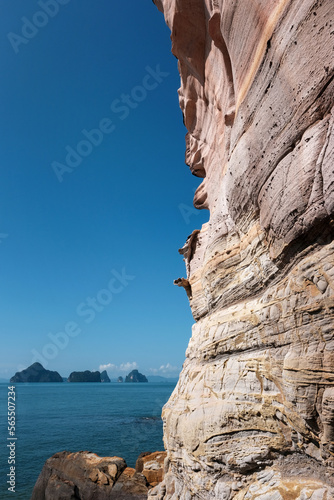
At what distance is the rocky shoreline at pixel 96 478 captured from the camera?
13.6m

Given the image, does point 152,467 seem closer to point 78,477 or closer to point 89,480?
point 89,480

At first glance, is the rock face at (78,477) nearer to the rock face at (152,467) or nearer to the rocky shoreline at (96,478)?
the rocky shoreline at (96,478)

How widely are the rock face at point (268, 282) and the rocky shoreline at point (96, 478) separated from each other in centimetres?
520

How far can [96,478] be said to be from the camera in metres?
14.5

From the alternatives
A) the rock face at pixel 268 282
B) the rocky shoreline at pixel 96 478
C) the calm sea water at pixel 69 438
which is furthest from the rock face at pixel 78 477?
the rock face at pixel 268 282

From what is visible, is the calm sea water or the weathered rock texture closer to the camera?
the weathered rock texture

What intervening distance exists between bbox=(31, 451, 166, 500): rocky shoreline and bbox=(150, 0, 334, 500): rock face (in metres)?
5.20

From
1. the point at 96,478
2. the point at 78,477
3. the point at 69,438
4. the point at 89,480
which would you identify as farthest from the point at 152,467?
the point at 69,438

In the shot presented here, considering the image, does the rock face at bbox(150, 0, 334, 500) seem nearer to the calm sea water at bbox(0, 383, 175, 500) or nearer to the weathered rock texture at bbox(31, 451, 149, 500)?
the weathered rock texture at bbox(31, 451, 149, 500)

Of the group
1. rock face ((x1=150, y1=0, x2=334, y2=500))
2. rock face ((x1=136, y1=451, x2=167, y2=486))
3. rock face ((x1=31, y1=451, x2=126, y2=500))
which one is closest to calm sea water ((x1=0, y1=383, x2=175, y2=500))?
rock face ((x1=31, y1=451, x2=126, y2=500))

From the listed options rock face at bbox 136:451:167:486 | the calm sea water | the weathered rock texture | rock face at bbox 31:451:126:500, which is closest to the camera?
the weathered rock texture

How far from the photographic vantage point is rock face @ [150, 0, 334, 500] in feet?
16.6

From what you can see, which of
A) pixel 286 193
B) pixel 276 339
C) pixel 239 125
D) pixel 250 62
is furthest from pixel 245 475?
pixel 250 62

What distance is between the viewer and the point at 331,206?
4727 mm
